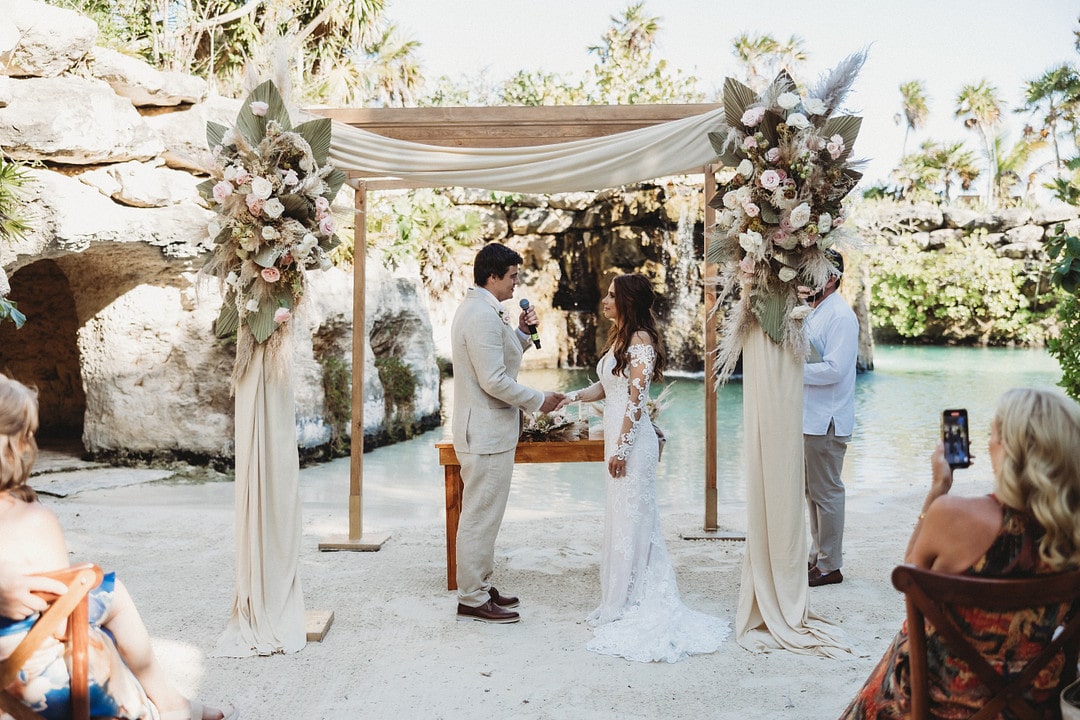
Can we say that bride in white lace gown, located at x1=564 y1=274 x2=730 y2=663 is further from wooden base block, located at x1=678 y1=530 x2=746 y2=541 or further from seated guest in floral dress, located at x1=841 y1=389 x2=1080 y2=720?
seated guest in floral dress, located at x1=841 y1=389 x2=1080 y2=720

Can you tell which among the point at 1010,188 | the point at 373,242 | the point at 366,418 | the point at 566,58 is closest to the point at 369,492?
the point at 366,418

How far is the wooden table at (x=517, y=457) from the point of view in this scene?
5250mm

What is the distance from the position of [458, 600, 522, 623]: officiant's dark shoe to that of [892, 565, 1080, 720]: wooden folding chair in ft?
9.12

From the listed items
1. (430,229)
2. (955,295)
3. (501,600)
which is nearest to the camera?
(501,600)

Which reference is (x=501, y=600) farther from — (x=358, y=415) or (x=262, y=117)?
(x=262, y=117)

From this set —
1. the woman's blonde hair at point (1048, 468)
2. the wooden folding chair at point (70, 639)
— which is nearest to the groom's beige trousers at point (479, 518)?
the wooden folding chair at point (70, 639)

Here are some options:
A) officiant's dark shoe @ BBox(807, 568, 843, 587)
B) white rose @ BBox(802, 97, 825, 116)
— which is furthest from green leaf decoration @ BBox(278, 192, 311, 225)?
officiant's dark shoe @ BBox(807, 568, 843, 587)

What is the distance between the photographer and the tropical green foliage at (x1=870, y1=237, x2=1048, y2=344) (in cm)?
2988

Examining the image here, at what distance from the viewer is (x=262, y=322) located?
14.5ft

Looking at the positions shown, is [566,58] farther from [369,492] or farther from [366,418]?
[369,492]

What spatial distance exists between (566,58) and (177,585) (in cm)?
3157

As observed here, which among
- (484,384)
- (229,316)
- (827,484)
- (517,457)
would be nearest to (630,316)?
(484,384)

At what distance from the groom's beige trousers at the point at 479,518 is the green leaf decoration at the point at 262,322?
125 cm

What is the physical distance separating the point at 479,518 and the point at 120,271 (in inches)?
283
